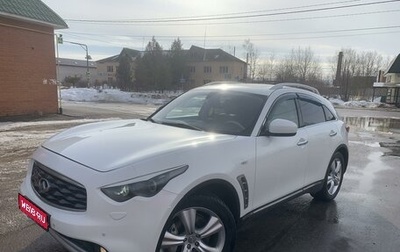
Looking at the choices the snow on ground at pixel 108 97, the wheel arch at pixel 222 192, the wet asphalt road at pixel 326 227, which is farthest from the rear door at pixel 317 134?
the snow on ground at pixel 108 97

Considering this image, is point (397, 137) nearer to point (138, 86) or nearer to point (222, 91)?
point (222, 91)

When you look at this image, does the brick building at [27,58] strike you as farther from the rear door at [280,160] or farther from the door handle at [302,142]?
the door handle at [302,142]

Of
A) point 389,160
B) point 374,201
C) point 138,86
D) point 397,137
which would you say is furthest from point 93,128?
point 138,86

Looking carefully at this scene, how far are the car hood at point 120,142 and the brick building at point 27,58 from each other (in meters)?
13.4

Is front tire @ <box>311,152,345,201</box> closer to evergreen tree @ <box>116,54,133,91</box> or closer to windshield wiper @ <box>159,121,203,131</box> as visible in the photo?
windshield wiper @ <box>159,121,203,131</box>

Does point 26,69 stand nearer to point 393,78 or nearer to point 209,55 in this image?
point 393,78

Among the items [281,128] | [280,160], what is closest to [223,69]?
[280,160]

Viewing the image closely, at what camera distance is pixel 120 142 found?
315cm

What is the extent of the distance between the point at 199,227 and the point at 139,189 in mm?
786

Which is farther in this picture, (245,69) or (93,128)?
(245,69)

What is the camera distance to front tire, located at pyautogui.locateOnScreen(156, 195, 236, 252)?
2.79 metres

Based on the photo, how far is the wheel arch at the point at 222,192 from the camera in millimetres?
2943

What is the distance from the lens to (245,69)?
7644 cm

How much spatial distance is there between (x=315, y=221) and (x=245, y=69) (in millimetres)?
73531
